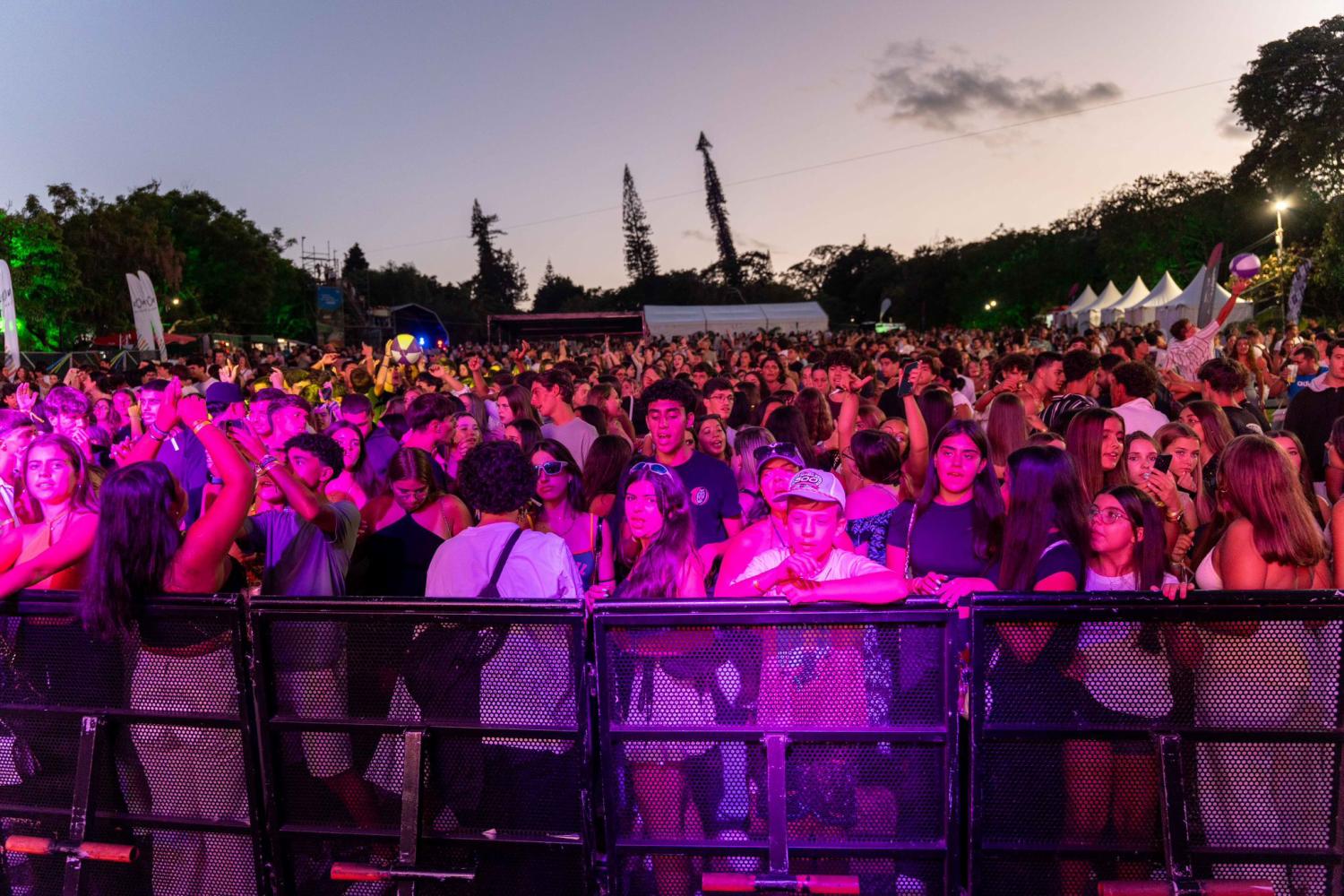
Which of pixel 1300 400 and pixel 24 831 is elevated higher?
pixel 1300 400

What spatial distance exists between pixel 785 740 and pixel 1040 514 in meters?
1.51

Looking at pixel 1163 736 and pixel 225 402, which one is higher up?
pixel 225 402

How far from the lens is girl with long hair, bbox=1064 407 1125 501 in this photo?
520cm

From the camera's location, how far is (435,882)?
9.93 feet

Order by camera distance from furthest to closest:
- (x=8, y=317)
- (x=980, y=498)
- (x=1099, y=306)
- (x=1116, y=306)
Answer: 1. (x=1099, y=306)
2. (x=1116, y=306)
3. (x=8, y=317)
4. (x=980, y=498)

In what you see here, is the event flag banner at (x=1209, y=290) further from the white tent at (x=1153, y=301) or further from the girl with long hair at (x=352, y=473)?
the white tent at (x=1153, y=301)

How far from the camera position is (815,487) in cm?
344

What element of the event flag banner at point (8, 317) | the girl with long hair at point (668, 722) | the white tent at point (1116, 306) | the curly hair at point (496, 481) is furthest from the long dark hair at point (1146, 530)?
the white tent at point (1116, 306)

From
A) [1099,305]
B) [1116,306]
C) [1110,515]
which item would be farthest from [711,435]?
[1099,305]

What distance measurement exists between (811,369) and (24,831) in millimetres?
8190

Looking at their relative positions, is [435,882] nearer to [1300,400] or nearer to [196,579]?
[196,579]

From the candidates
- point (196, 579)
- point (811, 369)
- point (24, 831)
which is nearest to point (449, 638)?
point (196, 579)

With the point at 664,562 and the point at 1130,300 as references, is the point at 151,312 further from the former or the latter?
the point at 1130,300

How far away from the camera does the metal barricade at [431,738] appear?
2893 millimetres
